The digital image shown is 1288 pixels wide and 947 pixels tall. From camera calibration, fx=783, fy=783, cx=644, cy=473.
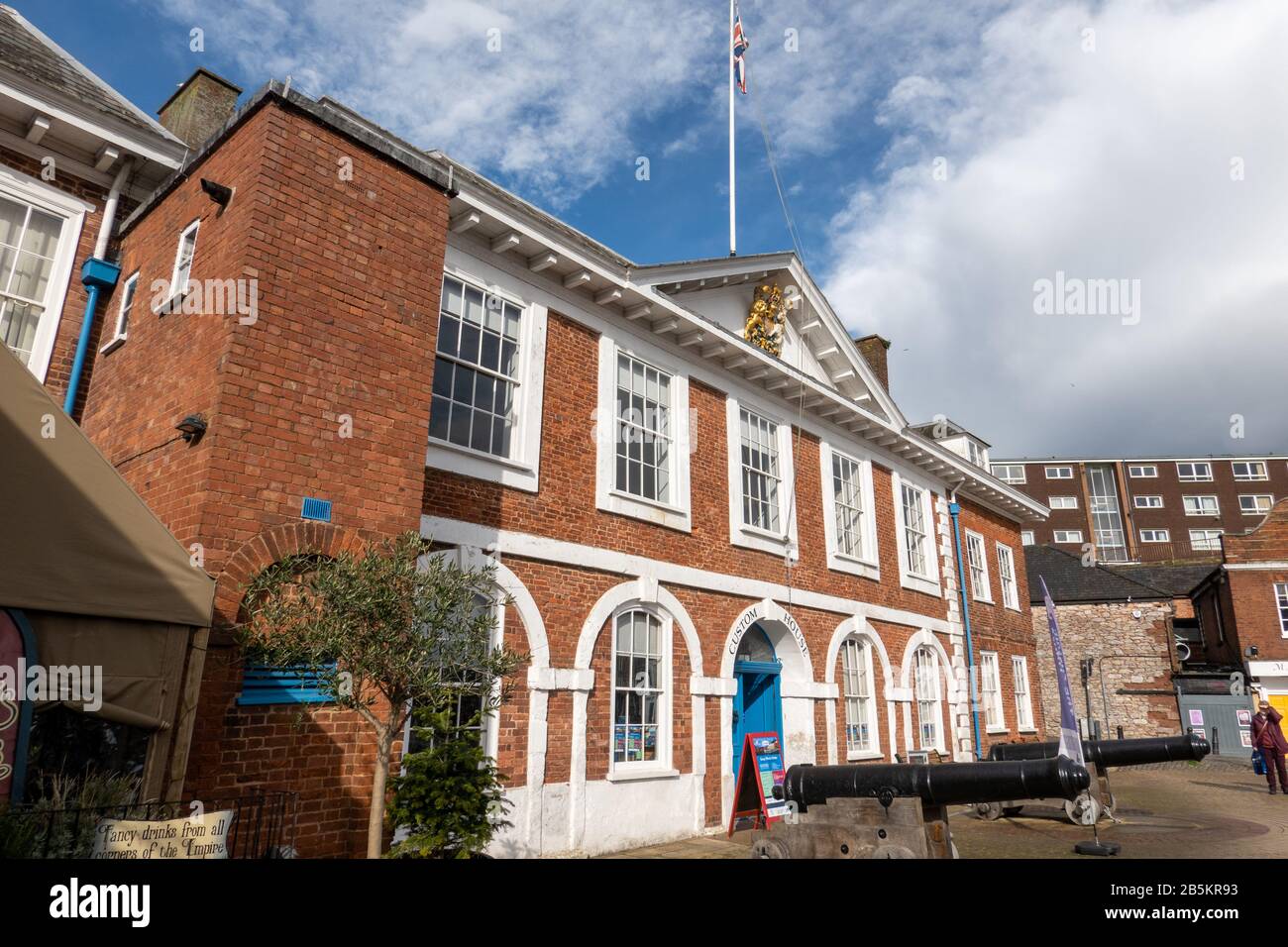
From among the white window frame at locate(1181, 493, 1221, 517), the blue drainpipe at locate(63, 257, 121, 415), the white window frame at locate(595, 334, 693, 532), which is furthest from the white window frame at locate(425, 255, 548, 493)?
the white window frame at locate(1181, 493, 1221, 517)

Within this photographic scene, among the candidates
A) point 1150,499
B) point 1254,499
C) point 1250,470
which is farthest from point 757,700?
point 1250,470

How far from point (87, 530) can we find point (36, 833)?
1.86 m

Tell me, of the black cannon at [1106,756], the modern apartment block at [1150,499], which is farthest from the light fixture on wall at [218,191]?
the modern apartment block at [1150,499]

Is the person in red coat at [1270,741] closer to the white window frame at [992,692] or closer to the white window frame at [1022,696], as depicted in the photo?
the white window frame at [992,692]

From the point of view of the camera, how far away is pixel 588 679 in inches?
385

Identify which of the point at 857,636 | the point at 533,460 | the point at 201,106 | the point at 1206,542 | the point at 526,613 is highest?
the point at 1206,542

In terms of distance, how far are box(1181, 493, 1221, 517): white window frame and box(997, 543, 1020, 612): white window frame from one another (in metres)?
43.9

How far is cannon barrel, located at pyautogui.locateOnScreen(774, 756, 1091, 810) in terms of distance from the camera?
7164 millimetres

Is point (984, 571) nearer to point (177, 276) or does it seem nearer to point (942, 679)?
point (942, 679)

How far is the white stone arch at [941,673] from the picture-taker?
16.3 m

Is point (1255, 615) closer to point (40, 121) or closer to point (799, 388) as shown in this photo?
point (799, 388)

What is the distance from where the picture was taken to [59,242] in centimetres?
864

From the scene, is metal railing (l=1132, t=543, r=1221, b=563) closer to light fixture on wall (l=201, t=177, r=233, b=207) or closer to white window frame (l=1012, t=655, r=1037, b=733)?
white window frame (l=1012, t=655, r=1037, b=733)

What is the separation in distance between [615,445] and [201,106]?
7382mm
